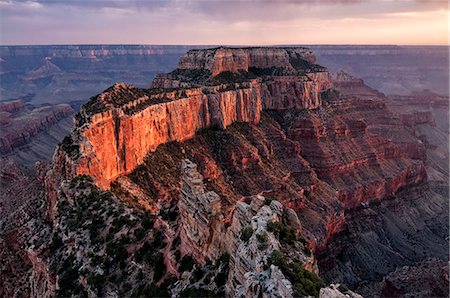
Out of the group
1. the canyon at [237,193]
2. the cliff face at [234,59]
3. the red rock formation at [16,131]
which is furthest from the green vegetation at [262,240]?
the red rock formation at [16,131]

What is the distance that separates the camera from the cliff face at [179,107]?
197 feet

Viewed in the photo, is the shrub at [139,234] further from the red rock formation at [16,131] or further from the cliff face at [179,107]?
the red rock formation at [16,131]

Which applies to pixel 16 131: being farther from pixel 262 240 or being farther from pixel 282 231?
pixel 262 240

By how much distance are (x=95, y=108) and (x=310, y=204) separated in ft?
152

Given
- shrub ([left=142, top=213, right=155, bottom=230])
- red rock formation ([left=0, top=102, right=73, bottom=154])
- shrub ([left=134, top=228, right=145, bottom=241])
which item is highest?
shrub ([left=142, top=213, right=155, bottom=230])

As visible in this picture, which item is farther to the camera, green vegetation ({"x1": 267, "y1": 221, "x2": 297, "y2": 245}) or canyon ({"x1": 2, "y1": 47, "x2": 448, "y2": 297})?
canyon ({"x1": 2, "y1": 47, "x2": 448, "y2": 297})

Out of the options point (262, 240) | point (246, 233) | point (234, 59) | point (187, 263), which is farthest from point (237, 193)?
point (262, 240)

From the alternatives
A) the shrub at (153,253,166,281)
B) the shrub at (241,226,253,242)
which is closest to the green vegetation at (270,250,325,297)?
the shrub at (241,226,253,242)

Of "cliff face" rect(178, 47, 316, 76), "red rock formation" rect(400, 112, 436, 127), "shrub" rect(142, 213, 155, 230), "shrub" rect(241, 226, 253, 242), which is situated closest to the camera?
"shrub" rect(241, 226, 253, 242)

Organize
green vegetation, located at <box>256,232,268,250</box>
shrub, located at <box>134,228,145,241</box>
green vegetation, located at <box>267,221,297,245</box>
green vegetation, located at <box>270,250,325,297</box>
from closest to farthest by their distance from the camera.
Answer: green vegetation, located at <box>270,250,325,297</box> < green vegetation, located at <box>256,232,268,250</box> < green vegetation, located at <box>267,221,297,245</box> < shrub, located at <box>134,228,145,241</box>

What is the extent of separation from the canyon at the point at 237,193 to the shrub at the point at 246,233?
85mm

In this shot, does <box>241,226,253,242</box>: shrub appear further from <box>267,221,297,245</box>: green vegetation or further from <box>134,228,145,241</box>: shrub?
<box>134,228,145,241</box>: shrub

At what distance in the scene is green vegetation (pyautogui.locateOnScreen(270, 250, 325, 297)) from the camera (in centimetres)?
2038

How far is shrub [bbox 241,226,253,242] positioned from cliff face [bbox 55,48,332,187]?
29886 mm
